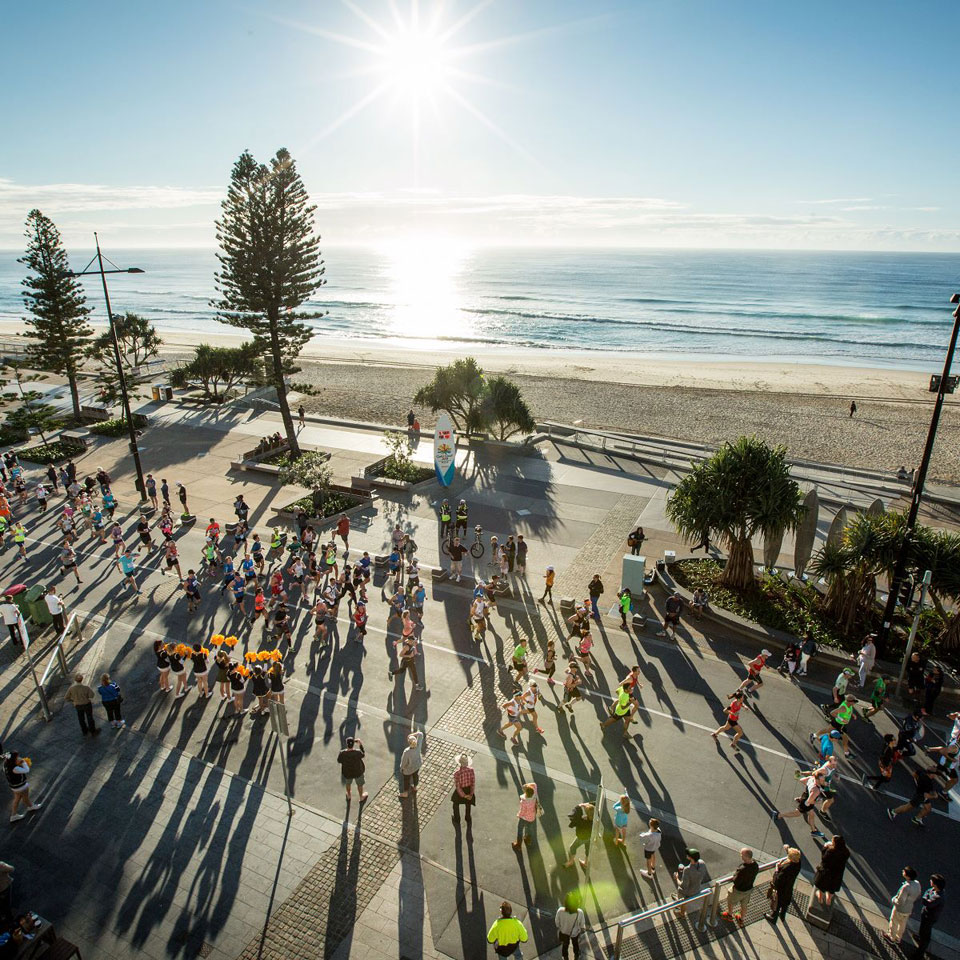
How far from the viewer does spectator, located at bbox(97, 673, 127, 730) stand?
1136 cm

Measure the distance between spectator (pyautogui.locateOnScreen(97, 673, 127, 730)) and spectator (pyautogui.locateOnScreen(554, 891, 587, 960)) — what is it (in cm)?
845

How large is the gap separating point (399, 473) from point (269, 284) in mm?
11306

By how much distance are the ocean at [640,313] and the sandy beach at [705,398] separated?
10905 millimetres

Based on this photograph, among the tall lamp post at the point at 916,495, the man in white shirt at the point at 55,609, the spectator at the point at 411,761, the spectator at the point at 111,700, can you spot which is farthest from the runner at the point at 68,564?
the tall lamp post at the point at 916,495

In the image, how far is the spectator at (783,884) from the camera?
792 cm

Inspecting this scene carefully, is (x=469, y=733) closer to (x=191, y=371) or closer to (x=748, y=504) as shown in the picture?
(x=748, y=504)

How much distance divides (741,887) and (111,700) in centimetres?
1046

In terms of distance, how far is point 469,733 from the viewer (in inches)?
457

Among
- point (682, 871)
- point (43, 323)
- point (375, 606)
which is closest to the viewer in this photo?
point (682, 871)

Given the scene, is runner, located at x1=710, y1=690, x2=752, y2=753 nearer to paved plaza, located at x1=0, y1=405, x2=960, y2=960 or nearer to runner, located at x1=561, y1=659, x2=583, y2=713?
paved plaza, located at x1=0, y1=405, x2=960, y2=960

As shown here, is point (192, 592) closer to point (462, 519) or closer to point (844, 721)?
point (462, 519)

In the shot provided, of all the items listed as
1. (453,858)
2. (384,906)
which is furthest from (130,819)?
(453,858)

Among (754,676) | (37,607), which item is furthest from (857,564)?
(37,607)

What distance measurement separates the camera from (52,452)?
27969mm
